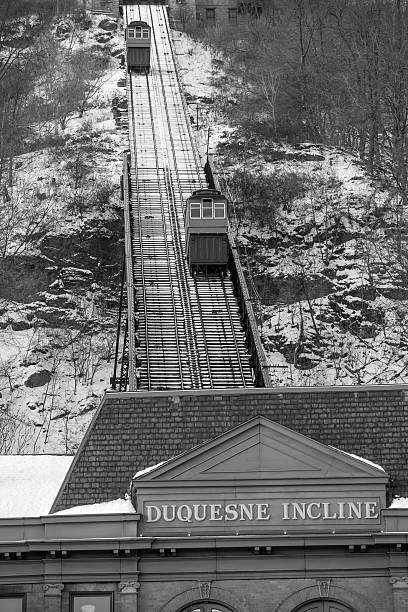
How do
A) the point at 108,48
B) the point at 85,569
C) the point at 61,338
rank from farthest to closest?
the point at 108,48, the point at 61,338, the point at 85,569

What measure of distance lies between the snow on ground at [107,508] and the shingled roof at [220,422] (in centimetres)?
49

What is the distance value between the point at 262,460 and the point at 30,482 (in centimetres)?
700

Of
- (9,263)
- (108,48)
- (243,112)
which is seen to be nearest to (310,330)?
(9,263)

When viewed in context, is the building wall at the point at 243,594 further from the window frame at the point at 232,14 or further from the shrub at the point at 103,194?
the window frame at the point at 232,14

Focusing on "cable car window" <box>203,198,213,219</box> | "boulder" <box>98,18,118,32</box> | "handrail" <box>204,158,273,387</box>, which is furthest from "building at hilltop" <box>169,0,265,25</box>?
"handrail" <box>204,158,273,387</box>

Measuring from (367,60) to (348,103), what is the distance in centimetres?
516

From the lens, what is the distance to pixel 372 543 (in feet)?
119

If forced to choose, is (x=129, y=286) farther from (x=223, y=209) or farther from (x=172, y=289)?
(x=223, y=209)

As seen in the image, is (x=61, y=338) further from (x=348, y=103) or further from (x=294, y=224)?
(x=348, y=103)

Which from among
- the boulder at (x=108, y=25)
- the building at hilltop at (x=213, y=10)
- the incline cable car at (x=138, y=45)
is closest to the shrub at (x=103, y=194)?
the incline cable car at (x=138, y=45)

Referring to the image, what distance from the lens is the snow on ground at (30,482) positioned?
3756 centimetres

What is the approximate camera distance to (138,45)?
106m

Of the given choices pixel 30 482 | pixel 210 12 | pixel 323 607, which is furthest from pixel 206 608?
pixel 210 12

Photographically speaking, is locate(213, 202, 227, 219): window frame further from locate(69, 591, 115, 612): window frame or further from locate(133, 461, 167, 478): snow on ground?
locate(69, 591, 115, 612): window frame
